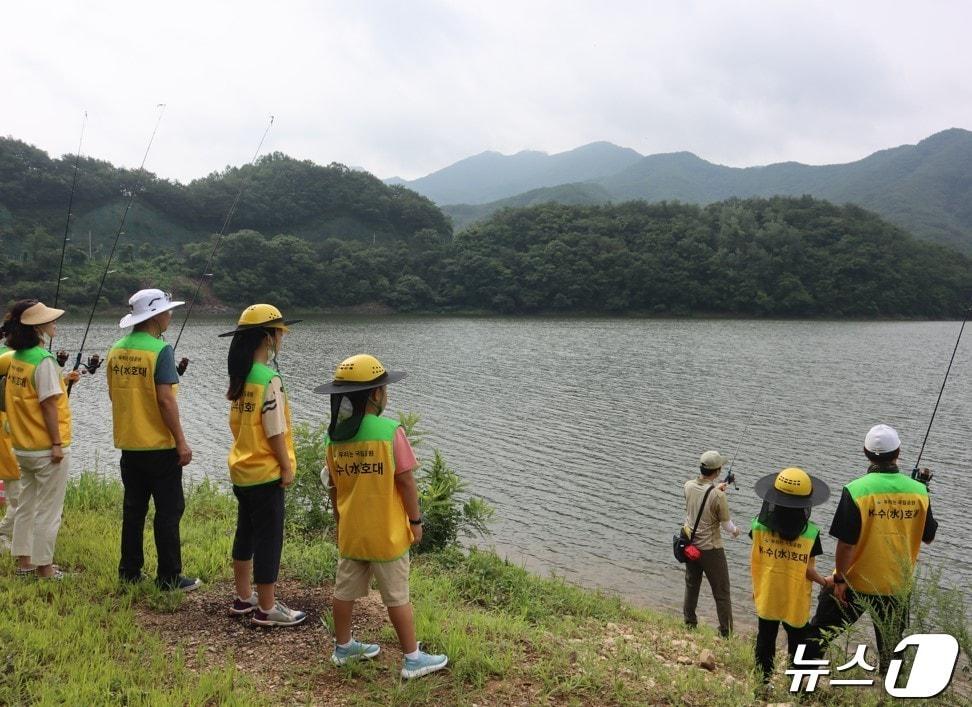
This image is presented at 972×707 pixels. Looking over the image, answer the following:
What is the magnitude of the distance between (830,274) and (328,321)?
67201 millimetres

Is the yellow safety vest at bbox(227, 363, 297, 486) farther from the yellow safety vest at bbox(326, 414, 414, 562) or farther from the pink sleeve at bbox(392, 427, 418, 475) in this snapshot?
the pink sleeve at bbox(392, 427, 418, 475)

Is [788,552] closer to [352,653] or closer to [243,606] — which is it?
[352,653]

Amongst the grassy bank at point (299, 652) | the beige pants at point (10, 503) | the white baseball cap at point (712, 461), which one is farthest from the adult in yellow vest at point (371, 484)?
the white baseball cap at point (712, 461)

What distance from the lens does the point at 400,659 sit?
13.6ft

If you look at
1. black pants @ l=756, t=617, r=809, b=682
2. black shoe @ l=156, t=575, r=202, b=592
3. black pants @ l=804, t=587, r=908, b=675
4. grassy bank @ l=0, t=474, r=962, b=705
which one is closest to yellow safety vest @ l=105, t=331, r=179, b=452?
black shoe @ l=156, t=575, r=202, b=592

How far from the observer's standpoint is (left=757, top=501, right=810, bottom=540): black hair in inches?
171

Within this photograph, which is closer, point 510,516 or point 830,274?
point 510,516

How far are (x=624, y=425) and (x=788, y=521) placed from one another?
52.0ft

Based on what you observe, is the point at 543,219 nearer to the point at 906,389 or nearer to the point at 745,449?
the point at 906,389

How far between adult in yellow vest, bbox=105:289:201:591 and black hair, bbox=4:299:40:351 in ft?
2.90

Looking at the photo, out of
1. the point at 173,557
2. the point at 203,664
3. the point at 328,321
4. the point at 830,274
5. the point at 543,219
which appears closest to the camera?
the point at 203,664

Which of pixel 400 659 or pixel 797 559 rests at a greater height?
pixel 797 559

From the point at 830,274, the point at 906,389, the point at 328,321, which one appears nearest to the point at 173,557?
the point at 906,389

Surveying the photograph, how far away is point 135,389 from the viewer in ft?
15.0
